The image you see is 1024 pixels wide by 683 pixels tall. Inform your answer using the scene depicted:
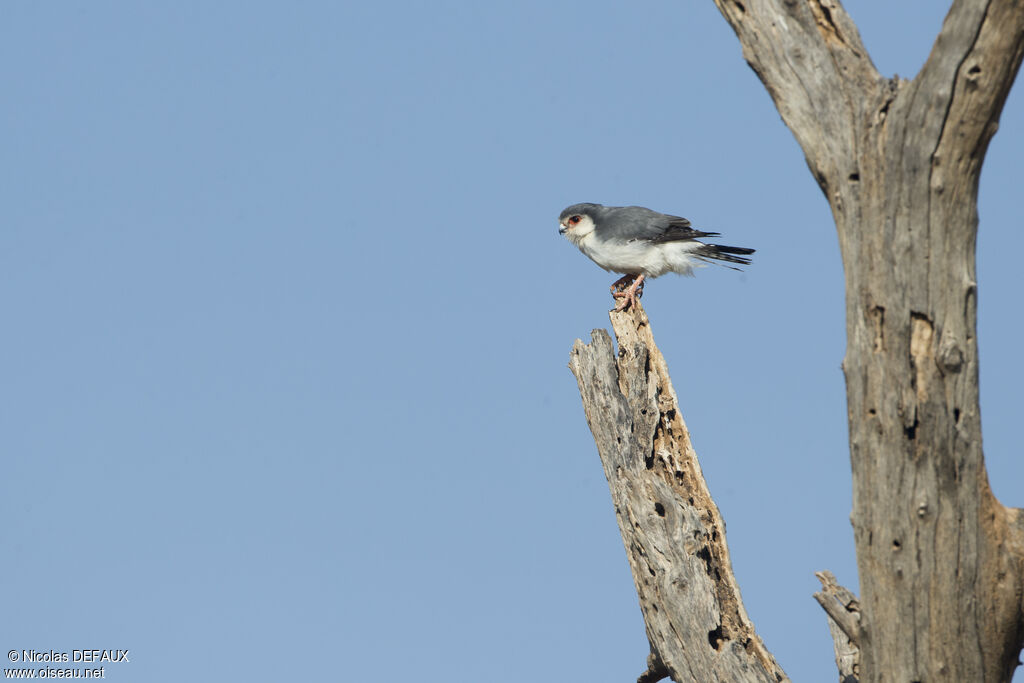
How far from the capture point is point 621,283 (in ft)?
33.9

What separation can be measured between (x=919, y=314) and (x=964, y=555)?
4.19 ft

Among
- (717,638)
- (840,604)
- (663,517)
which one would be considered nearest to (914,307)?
(840,604)

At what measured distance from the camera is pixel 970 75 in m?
4.67

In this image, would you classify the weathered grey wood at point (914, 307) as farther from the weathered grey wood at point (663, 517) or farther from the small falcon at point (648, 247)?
the small falcon at point (648, 247)

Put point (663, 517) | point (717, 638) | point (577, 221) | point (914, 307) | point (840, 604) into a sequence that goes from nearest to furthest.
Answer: point (914, 307) → point (840, 604) → point (717, 638) → point (663, 517) → point (577, 221)

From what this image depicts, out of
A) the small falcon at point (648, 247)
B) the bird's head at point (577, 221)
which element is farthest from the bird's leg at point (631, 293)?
the bird's head at point (577, 221)

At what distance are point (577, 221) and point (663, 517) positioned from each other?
4.57m

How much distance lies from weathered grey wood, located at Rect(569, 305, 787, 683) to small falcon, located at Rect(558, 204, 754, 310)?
222cm

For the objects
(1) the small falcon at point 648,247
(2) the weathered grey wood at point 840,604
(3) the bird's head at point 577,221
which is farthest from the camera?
(3) the bird's head at point 577,221

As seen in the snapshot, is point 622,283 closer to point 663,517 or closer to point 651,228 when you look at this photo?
point 651,228

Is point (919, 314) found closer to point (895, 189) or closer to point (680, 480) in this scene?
point (895, 189)

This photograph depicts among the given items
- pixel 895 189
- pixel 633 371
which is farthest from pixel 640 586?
pixel 895 189

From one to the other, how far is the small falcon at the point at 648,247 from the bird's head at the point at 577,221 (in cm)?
31

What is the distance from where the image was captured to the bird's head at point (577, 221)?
1049cm
